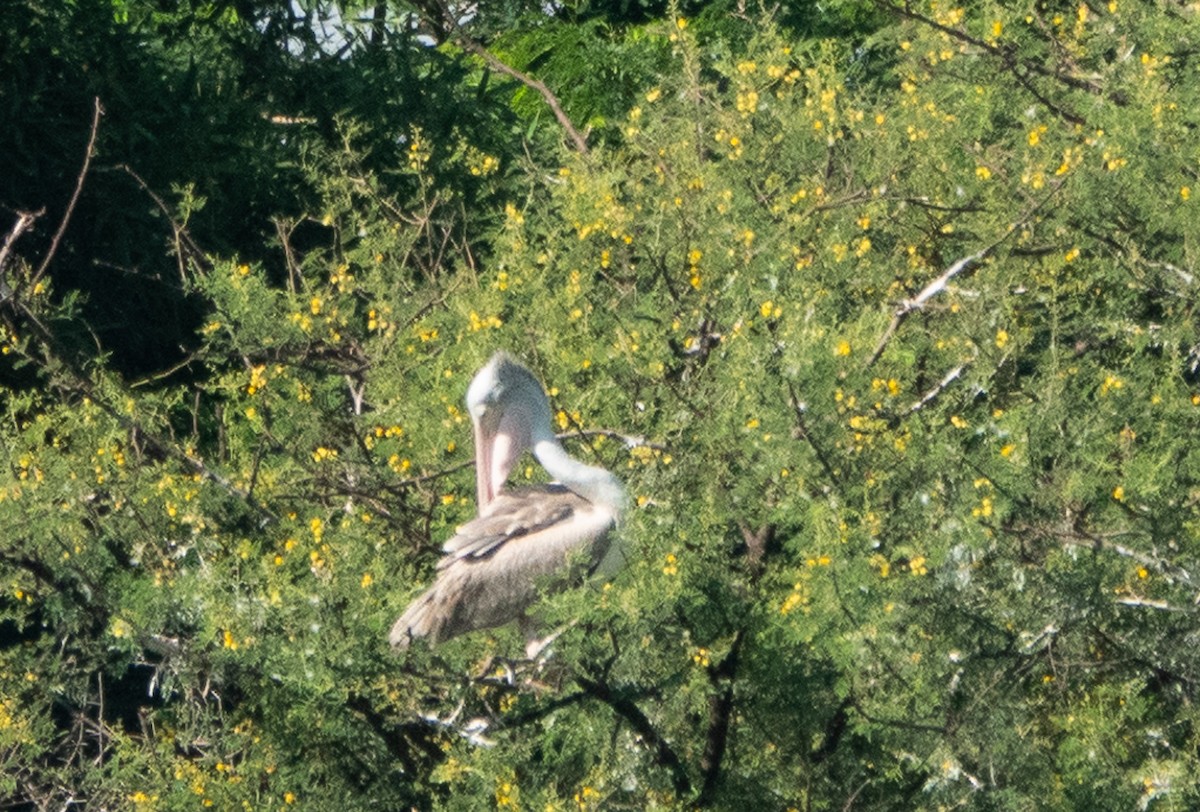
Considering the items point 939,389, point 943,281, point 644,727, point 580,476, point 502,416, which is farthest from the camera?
point 943,281

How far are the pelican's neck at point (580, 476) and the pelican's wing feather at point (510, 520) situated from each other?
0.26ft

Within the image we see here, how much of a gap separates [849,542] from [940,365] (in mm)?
1639

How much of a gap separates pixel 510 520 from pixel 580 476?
236 millimetres

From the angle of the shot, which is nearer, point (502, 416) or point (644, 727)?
point (644, 727)

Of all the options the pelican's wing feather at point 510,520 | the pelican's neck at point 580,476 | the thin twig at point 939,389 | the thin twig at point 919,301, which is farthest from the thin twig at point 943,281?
the pelican's wing feather at point 510,520

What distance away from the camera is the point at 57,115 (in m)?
11.6

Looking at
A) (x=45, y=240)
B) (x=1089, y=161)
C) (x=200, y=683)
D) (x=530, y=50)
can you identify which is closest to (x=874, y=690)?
(x=200, y=683)

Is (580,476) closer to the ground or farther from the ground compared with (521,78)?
closer to the ground

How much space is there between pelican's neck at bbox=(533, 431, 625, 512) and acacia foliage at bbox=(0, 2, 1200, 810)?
0.08m

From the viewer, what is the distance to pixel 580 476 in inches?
248

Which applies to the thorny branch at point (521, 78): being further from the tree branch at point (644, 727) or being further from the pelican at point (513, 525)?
the tree branch at point (644, 727)

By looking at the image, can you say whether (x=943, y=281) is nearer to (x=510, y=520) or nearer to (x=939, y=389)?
(x=939, y=389)

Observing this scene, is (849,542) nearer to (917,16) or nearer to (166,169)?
(917,16)

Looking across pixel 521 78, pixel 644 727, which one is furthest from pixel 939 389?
pixel 521 78
